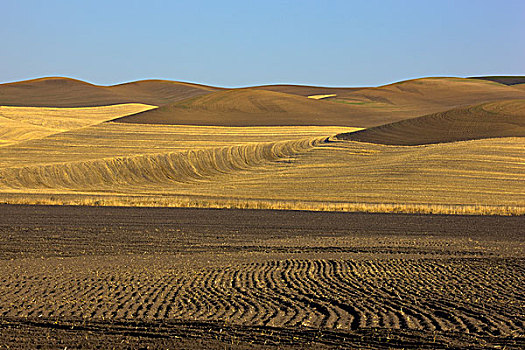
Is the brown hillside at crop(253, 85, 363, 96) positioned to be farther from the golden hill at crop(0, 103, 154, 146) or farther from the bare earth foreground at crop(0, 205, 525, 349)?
the bare earth foreground at crop(0, 205, 525, 349)

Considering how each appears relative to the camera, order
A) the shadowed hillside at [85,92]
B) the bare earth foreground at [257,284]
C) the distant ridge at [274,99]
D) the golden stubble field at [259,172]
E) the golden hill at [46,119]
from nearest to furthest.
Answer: the bare earth foreground at [257,284], the golden stubble field at [259,172], the golden hill at [46,119], the distant ridge at [274,99], the shadowed hillside at [85,92]

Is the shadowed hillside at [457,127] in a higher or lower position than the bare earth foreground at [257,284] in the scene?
higher

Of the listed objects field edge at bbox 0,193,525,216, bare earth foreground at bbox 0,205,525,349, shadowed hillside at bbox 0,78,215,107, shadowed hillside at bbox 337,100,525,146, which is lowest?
field edge at bbox 0,193,525,216

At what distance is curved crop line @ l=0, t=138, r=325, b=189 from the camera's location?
52.3m

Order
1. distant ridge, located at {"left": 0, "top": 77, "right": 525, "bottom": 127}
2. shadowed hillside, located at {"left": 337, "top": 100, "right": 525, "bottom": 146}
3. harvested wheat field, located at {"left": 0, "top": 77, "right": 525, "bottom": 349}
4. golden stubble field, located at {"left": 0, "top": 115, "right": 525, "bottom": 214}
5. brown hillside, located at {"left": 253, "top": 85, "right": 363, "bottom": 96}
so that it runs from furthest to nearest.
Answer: brown hillside, located at {"left": 253, "top": 85, "right": 363, "bottom": 96}
distant ridge, located at {"left": 0, "top": 77, "right": 525, "bottom": 127}
shadowed hillside, located at {"left": 337, "top": 100, "right": 525, "bottom": 146}
golden stubble field, located at {"left": 0, "top": 115, "right": 525, "bottom": 214}
harvested wheat field, located at {"left": 0, "top": 77, "right": 525, "bottom": 349}

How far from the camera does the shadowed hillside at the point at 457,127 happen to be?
66938 millimetres

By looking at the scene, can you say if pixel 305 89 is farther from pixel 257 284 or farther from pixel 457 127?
pixel 257 284

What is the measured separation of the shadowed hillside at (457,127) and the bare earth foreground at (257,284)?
122 feet

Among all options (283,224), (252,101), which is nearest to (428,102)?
(252,101)

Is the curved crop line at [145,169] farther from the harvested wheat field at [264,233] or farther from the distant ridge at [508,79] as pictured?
the distant ridge at [508,79]

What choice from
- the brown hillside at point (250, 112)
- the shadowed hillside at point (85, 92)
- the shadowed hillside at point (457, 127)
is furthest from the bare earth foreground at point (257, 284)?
the shadowed hillside at point (85, 92)

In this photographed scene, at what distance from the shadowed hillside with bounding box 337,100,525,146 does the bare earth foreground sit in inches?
1467

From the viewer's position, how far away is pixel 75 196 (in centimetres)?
4241

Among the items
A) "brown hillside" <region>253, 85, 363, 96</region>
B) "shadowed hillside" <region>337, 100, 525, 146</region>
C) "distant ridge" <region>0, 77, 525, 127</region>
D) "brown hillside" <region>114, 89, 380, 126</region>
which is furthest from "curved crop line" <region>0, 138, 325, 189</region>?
"brown hillside" <region>253, 85, 363, 96</region>
